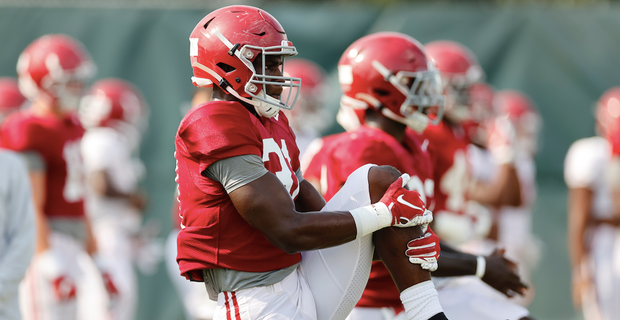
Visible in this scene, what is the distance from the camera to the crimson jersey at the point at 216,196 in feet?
7.19

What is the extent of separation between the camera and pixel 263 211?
2.15m

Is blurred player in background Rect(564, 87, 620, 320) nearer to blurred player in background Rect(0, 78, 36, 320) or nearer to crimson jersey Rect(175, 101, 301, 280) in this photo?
crimson jersey Rect(175, 101, 301, 280)

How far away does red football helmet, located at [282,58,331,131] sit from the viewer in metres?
6.02

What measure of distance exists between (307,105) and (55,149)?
2374mm

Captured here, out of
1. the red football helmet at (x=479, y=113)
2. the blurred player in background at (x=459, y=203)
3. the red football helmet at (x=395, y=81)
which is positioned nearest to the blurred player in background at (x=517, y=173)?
the blurred player in background at (x=459, y=203)

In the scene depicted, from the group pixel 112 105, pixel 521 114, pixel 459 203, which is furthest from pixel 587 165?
pixel 112 105

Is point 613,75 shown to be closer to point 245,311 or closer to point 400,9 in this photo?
point 400,9

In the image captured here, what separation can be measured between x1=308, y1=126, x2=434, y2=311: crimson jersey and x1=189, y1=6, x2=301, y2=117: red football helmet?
19.2 inches

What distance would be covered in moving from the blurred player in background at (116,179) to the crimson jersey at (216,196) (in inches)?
130

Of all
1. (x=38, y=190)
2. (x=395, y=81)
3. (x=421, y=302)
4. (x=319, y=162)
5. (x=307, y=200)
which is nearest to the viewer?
(x=421, y=302)

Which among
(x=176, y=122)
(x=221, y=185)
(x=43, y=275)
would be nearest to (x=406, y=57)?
(x=221, y=185)

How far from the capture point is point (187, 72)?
21.8ft

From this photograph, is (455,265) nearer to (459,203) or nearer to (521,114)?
(459,203)

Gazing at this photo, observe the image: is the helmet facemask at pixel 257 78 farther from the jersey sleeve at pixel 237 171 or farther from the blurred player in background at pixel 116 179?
the blurred player in background at pixel 116 179
